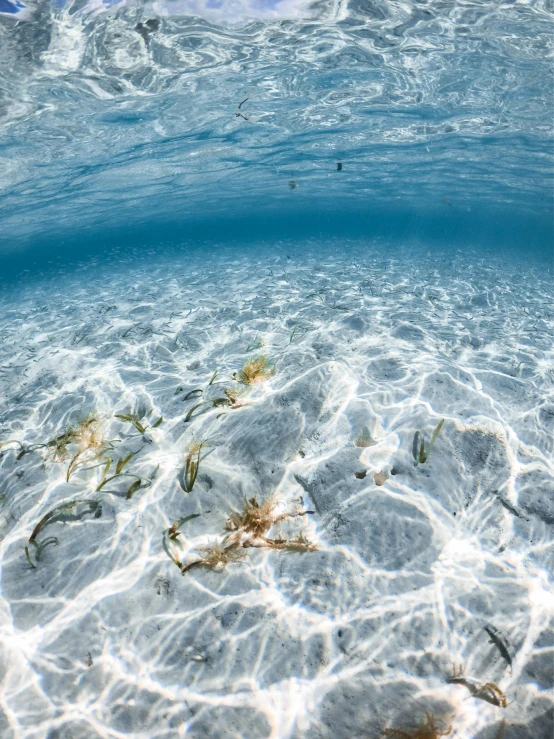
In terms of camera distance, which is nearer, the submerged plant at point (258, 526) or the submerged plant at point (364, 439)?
the submerged plant at point (258, 526)

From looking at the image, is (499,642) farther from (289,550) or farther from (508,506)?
(289,550)

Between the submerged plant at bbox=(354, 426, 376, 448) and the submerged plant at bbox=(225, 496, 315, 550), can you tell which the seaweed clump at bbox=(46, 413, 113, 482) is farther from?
the submerged plant at bbox=(354, 426, 376, 448)

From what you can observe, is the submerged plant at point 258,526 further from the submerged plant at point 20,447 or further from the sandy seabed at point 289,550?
the submerged plant at point 20,447

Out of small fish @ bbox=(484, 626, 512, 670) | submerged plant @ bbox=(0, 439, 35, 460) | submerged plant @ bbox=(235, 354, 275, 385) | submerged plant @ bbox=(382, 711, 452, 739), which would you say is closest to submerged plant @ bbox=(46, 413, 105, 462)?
submerged plant @ bbox=(0, 439, 35, 460)

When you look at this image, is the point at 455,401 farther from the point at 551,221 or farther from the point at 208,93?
the point at 551,221

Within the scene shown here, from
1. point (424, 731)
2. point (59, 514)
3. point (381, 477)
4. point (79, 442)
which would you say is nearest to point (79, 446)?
point (79, 442)

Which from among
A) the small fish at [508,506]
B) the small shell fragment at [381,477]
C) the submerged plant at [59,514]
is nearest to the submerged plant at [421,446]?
the small shell fragment at [381,477]

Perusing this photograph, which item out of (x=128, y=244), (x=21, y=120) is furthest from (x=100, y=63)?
(x=128, y=244)
